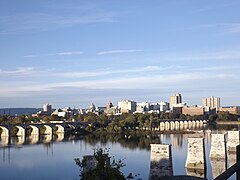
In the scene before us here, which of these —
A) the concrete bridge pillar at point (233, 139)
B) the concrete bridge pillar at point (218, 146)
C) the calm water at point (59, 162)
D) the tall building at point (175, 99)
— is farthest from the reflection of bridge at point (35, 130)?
the tall building at point (175, 99)

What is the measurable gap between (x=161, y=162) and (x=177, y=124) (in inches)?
1239

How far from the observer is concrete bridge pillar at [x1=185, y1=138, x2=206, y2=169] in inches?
556

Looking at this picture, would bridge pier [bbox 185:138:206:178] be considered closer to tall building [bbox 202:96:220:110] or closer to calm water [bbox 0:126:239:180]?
calm water [bbox 0:126:239:180]

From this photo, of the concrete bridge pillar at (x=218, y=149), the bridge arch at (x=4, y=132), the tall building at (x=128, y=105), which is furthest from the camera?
the tall building at (x=128, y=105)

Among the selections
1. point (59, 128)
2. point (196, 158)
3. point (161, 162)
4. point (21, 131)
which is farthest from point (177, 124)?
point (161, 162)

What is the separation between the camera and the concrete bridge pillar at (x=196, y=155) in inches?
556

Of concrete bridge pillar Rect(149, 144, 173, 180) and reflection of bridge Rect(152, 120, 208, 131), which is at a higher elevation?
concrete bridge pillar Rect(149, 144, 173, 180)

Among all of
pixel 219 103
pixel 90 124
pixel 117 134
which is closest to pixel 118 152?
pixel 117 134

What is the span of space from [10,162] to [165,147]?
7.21 metres

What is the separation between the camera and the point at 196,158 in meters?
14.2

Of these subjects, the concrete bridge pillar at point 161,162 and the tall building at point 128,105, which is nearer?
the concrete bridge pillar at point 161,162

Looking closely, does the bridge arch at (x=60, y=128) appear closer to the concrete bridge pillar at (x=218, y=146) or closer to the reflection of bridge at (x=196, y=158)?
the reflection of bridge at (x=196, y=158)

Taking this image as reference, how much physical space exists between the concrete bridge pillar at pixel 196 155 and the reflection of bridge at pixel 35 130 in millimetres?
14719

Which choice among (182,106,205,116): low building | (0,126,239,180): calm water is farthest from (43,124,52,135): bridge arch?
(182,106,205,116): low building
